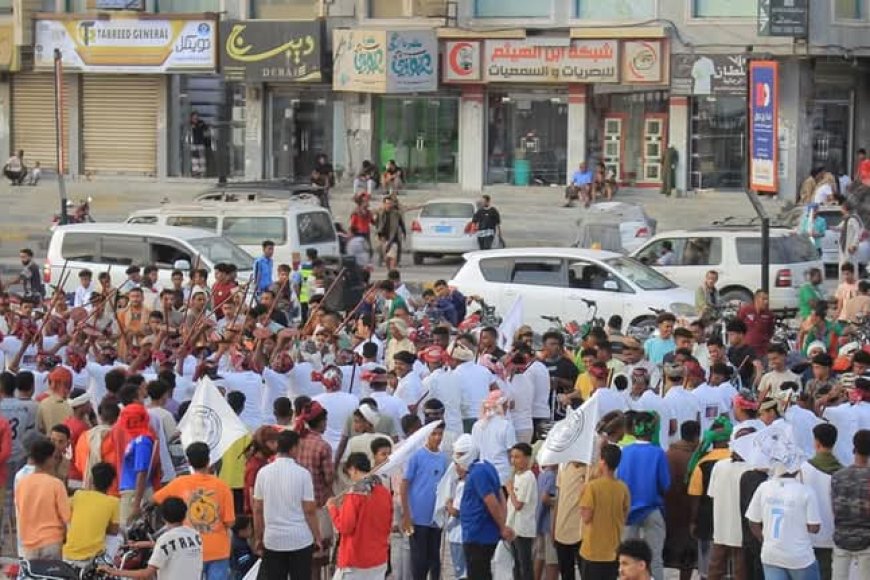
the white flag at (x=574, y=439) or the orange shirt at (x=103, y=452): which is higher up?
the white flag at (x=574, y=439)

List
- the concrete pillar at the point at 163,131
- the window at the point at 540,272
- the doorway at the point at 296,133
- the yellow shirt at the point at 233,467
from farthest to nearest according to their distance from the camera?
the concrete pillar at the point at 163,131 < the doorway at the point at 296,133 < the window at the point at 540,272 < the yellow shirt at the point at 233,467

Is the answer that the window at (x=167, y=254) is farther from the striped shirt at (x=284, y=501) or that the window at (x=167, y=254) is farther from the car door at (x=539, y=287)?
the striped shirt at (x=284, y=501)

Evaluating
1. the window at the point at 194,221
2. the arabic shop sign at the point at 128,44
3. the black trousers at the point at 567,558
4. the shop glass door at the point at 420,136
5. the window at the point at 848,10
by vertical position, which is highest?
the window at the point at 848,10

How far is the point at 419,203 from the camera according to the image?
142 feet

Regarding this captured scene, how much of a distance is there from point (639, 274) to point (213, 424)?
12614 millimetres

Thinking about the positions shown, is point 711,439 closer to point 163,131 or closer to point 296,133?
point 296,133

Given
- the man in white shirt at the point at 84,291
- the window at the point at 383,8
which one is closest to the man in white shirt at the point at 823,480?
the man in white shirt at the point at 84,291

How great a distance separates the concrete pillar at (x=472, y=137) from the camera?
4475cm

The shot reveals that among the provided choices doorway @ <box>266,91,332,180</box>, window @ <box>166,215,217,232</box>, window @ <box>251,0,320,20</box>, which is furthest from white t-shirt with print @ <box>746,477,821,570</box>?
doorway @ <box>266,91,332,180</box>

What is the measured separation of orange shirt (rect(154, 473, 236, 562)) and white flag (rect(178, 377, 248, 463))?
4.45ft

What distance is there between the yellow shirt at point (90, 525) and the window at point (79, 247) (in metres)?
15.1

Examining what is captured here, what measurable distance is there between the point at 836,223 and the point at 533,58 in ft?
33.1

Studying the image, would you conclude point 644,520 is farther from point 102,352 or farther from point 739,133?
point 739,133

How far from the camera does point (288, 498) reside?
13.6 metres
